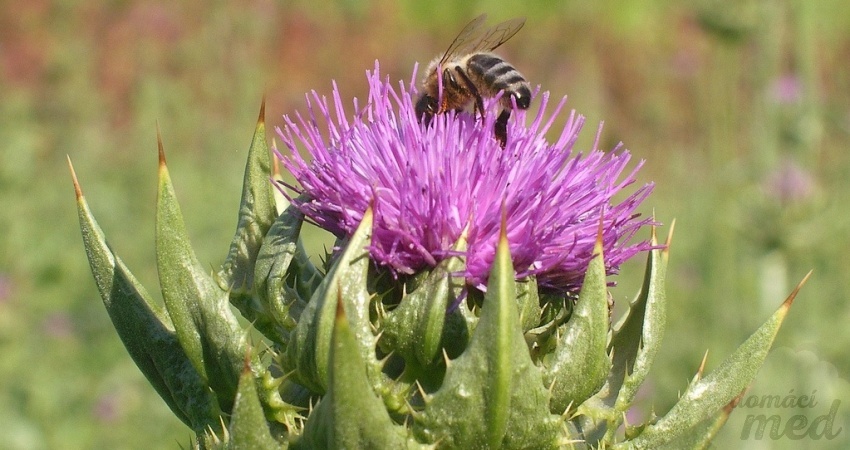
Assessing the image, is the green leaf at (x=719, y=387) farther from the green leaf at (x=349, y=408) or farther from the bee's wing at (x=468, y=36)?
the bee's wing at (x=468, y=36)

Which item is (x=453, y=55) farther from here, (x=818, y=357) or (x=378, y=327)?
(x=818, y=357)

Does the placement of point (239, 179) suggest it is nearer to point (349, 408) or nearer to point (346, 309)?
point (346, 309)

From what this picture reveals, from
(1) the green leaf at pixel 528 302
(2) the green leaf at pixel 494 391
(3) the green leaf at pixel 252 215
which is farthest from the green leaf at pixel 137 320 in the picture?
(1) the green leaf at pixel 528 302

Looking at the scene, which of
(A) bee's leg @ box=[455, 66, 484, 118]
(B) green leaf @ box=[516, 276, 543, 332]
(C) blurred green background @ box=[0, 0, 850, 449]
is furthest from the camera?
(C) blurred green background @ box=[0, 0, 850, 449]

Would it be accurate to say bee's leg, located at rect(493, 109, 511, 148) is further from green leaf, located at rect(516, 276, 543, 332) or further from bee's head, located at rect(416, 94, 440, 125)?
green leaf, located at rect(516, 276, 543, 332)

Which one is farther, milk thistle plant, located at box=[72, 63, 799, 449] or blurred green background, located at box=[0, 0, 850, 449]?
blurred green background, located at box=[0, 0, 850, 449]

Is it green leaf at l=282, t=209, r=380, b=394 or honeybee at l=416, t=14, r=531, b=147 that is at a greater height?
honeybee at l=416, t=14, r=531, b=147

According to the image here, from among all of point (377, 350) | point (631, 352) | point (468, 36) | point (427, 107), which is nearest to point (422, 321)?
point (377, 350)

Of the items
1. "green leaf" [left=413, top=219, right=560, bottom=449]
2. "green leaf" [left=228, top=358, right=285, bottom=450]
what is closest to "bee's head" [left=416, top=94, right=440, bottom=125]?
"green leaf" [left=413, top=219, right=560, bottom=449]
